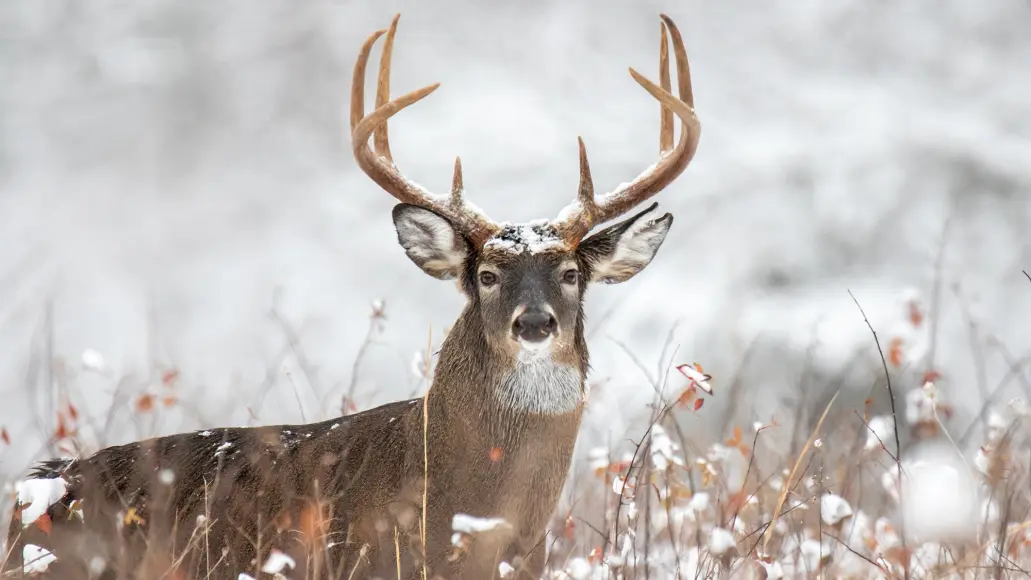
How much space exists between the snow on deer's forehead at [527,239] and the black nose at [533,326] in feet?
1.36

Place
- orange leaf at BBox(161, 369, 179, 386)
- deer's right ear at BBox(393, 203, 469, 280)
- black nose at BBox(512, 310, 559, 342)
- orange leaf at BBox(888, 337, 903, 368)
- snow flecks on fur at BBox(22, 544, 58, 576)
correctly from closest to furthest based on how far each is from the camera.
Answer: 1. snow flecks on fur at BBox(22, 544, 58, 576)
2. black nose at BBox(512, 310, 559, 342)
3. deer's right ear at BBox(393, 203, 469, 280)
4. orange leaf at BBox(888, 337, 903, 368)
5. orange leaf at BBox(161, 369, 179, 386)

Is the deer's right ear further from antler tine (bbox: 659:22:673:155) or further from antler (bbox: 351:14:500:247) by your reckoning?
antler tine (bbox: 659:22:673:155)

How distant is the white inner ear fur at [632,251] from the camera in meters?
5.07

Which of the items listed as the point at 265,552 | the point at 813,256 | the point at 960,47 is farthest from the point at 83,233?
the point at 265,552

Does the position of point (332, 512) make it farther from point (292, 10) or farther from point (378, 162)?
point (292, 10)

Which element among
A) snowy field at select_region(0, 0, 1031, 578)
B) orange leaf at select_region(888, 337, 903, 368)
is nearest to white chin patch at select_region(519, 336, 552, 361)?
orange leaf at select_region(888, 337, 903, 368)

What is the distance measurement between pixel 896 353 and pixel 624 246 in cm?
167

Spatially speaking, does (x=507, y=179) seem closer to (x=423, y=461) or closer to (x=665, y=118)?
(x=665, y=118)

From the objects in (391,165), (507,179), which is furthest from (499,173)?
(391,165)

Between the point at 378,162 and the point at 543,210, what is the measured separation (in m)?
13.8

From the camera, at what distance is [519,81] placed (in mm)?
22859

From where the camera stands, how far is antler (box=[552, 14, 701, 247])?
16.4 feet

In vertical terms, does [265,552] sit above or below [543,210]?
below

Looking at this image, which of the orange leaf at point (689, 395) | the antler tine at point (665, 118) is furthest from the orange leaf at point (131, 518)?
the antler tine at point (665, 118)
